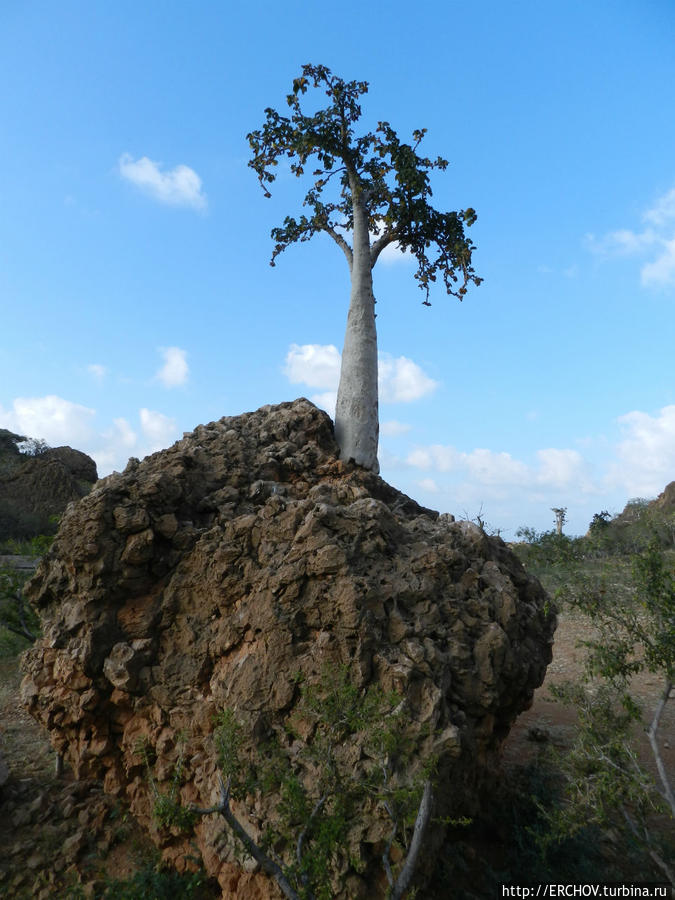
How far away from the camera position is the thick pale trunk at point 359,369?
6094 millimetres

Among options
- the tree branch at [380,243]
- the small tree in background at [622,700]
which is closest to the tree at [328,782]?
the small tree in background at [622,700]

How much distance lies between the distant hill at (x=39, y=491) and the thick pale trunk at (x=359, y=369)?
12.4 m

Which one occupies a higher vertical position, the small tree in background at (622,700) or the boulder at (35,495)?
the boulder at (35,495)

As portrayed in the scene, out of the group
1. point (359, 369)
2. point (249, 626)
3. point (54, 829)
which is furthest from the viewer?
point (359, 369)

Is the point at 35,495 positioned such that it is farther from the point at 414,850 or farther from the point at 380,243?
the point at 414,850

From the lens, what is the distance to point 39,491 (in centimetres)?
1859

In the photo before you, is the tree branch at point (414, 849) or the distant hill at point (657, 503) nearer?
the tree branch at point (414, 849)

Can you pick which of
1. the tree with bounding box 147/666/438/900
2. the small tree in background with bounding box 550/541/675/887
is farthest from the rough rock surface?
the small tree in background with bounding box 550/541/675/887

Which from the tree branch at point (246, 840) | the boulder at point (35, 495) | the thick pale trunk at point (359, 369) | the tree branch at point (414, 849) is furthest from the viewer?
the boulder at point (35, 495)

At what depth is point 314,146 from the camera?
6.97 meters

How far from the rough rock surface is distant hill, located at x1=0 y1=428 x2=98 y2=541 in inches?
508

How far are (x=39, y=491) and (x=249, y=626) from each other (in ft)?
56.9

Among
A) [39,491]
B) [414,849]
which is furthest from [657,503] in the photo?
[414,849]

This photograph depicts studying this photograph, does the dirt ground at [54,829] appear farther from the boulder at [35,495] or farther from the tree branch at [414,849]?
the boulder at [35,495]
